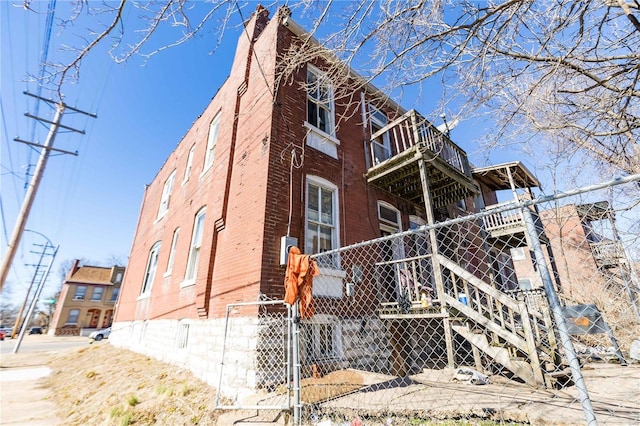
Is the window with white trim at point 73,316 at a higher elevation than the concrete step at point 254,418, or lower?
higher

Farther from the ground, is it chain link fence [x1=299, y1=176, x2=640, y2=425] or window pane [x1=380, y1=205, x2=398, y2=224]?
window pane [x1=380, y1=205, x2=398, y2=224]

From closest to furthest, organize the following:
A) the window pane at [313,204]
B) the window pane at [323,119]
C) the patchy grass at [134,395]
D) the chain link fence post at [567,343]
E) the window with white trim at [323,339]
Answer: the chain link fence post at [567,343]
the patchy grass at [134,395]
the window with white trim at [323,339]
the window pane at [313,204]
the window pane at [323,119]

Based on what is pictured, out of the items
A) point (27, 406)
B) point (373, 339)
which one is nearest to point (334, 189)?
point (373, 339)

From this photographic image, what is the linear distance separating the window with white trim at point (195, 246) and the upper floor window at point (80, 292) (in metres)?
39.5

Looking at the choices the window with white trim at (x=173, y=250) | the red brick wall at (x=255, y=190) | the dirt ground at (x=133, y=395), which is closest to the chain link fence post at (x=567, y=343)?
the red brick wall at (x=255, y=190)

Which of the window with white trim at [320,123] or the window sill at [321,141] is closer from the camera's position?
the window sill at [321,141]

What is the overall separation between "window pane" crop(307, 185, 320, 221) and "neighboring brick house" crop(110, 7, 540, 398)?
3cm

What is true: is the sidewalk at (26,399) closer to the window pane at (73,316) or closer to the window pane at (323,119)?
the window pane at (323,119)

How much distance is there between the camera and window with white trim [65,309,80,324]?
35.2 m

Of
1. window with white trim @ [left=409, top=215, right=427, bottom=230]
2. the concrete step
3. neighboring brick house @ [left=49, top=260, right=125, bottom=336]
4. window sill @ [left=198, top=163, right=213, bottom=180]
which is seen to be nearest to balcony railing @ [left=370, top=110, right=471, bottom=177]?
window with white trim @ [left=409, top=215, right=427, bottom=230]

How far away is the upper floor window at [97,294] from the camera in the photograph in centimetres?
3696

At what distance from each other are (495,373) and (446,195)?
5479mm

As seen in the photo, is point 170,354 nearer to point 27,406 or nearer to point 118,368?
point 118,368

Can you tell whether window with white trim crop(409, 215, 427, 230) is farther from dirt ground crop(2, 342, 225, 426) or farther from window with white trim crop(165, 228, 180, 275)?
window with white trim crop(165, 228, 180, 275)
